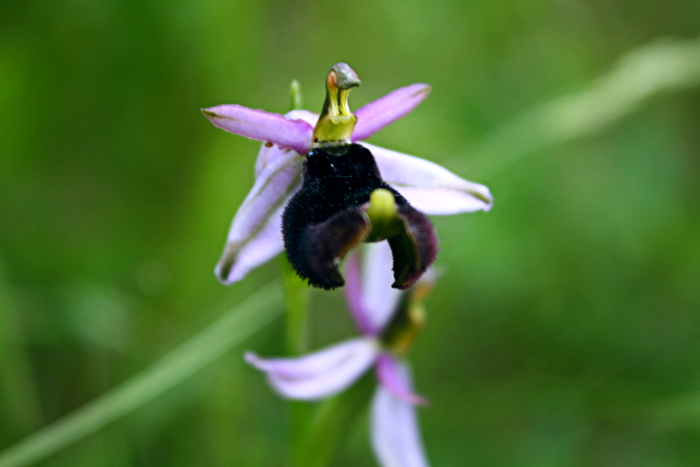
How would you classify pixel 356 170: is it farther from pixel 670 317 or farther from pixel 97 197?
pixel 670 317

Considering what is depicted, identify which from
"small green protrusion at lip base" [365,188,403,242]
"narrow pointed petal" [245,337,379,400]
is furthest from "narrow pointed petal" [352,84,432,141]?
"narrow pointed petal" [245,337,379,400]

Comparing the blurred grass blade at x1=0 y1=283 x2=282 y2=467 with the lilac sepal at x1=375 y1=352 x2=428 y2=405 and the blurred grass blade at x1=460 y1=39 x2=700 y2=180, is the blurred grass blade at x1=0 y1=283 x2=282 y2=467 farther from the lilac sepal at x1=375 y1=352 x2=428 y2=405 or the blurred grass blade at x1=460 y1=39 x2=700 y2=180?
the blurred grass blade at x1=460 y1=39 x2=700 y2=180

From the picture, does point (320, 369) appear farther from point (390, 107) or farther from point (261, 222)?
point (390, 107)

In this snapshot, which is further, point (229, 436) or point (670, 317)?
point (670, 317)

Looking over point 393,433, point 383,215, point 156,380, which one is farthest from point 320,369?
point 383,215

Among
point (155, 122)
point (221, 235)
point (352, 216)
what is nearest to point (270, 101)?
point (155, 122)

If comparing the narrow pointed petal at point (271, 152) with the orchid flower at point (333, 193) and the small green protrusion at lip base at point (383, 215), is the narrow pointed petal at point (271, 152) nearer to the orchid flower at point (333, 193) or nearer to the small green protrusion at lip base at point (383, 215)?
the orchid flower at point (333, 193)
